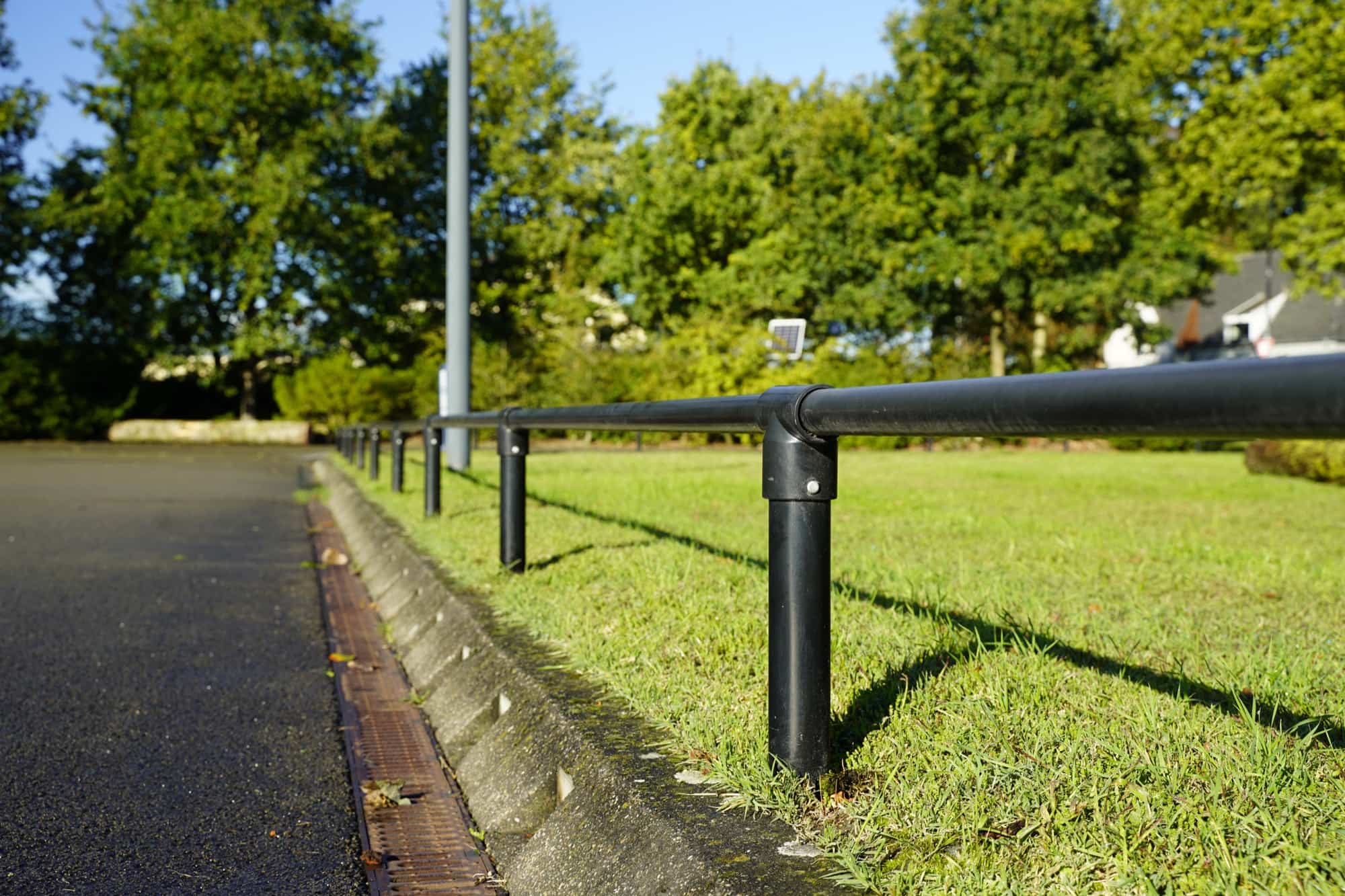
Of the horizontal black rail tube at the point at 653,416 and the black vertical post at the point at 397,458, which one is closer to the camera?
the horizontal black rail tube at the point at 653,416

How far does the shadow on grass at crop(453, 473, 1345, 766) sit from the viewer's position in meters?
2.64

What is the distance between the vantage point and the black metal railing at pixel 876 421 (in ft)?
Result: 4.34

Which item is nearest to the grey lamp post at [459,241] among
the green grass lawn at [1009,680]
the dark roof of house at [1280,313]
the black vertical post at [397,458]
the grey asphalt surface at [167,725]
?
the black vertical post at [397,458]

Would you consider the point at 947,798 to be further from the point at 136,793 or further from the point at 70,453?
the point at 70,453

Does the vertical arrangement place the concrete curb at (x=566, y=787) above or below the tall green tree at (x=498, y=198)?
below

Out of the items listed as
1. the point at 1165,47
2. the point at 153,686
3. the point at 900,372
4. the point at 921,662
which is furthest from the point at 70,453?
the point at 1165,47

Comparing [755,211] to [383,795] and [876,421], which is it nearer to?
[383,795]

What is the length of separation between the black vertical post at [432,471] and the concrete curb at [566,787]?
3.18 meters

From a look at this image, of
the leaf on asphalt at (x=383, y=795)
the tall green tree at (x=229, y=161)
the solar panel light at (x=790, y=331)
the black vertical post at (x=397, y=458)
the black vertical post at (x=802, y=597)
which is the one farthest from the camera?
the tall green tree at (x=229, y=161)

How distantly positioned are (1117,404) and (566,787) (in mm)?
1680

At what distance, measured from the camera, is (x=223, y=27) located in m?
35.4

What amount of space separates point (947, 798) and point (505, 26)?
49871mm

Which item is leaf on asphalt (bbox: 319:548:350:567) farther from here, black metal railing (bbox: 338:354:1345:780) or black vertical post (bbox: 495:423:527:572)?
black metal railing (bbox: 338:354:1345:780)

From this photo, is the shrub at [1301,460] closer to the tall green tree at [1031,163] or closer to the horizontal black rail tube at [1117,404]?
the horizontal black rail tube at [1117,404]
